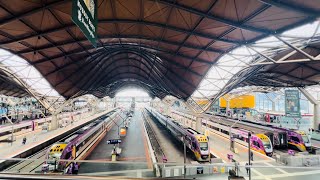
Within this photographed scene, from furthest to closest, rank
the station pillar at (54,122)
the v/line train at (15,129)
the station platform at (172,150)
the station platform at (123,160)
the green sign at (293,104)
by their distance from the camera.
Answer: the station pillar at (54,122)
the v/line train at (15,129)
the green sign at (293,104)
the station platform at (172,150)
the station platform at (123,160)

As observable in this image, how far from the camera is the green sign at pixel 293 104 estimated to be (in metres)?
22.5

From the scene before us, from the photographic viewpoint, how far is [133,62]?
145ft

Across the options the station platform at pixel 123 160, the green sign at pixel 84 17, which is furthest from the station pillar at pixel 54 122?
the green sign at pixel 84 17

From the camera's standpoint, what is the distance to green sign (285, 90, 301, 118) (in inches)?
886

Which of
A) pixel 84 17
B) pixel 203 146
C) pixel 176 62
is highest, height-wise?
pixel 176 62

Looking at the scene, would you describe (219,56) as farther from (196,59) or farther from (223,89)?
(223,89)

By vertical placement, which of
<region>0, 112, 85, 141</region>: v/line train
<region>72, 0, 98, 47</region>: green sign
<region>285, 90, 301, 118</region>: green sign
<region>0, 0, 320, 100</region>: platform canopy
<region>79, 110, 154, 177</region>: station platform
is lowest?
<region>79, 110, 154, 177</region>: station platform

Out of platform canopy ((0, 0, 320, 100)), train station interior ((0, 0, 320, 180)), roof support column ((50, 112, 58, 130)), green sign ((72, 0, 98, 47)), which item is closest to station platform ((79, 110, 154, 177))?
train station interior ((0, 0, 320, 180))

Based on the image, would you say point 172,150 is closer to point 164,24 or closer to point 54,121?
point 164,24

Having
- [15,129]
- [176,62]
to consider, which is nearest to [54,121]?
[15,129]

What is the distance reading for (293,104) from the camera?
74.4ft

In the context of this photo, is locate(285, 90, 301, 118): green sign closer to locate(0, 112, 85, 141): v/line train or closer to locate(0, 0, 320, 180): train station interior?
locate(0, 0, 320, 180): train station interior

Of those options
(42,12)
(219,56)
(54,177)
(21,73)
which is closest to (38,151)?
(21,73)

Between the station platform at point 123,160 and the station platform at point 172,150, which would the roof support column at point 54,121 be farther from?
the station platform at point 172,150
